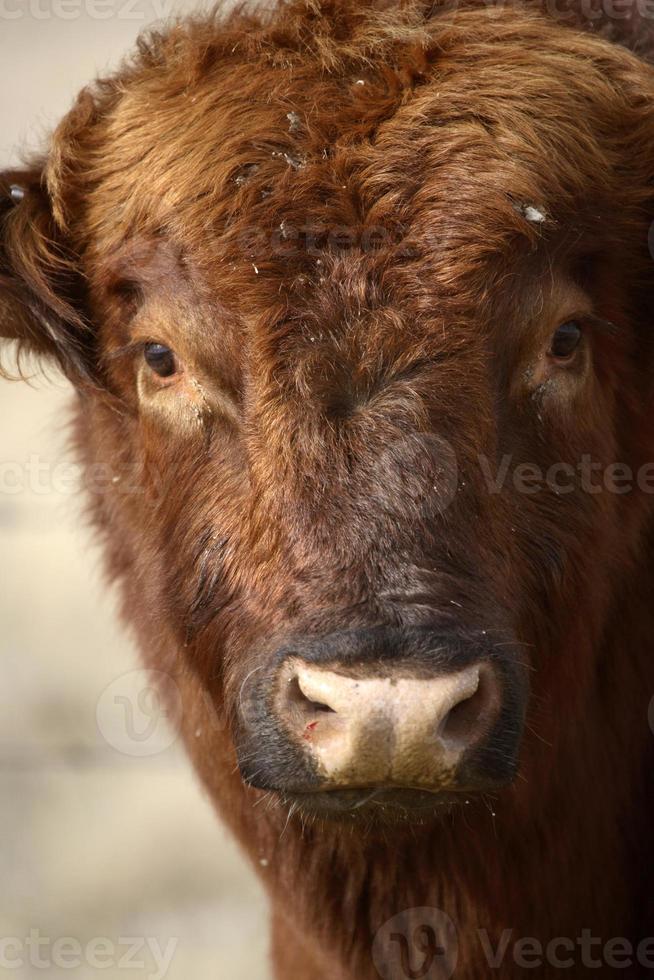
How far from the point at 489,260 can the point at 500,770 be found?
1235mm

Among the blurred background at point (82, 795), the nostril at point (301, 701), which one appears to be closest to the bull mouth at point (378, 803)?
the nostril at point (301, 701)

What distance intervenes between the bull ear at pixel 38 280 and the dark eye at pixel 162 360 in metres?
0.32

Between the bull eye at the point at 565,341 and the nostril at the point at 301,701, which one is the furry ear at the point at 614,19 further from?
the nostril at the point at 301,701

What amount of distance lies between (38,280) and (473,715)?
176 cm

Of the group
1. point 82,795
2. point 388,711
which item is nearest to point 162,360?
Answer: point 388,711

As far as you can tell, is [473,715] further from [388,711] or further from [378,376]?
[378,376]

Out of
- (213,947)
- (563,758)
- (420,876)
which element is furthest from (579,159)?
(213,947)

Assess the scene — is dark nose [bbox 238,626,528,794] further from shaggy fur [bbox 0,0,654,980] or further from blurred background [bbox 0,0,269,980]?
blurred background [bbox 0,0,269,980]

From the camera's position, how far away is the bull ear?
3.69 m

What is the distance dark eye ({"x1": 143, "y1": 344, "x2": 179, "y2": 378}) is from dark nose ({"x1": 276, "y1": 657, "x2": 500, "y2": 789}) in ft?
3.27

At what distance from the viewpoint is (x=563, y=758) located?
12.6ft

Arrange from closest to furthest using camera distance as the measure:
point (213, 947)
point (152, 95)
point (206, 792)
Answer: point (152, 95) → point (206, 792) → point (213, 947)

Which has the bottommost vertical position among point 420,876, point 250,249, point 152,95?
point 420,876

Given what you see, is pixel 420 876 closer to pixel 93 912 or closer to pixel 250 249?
pixel 250 249
